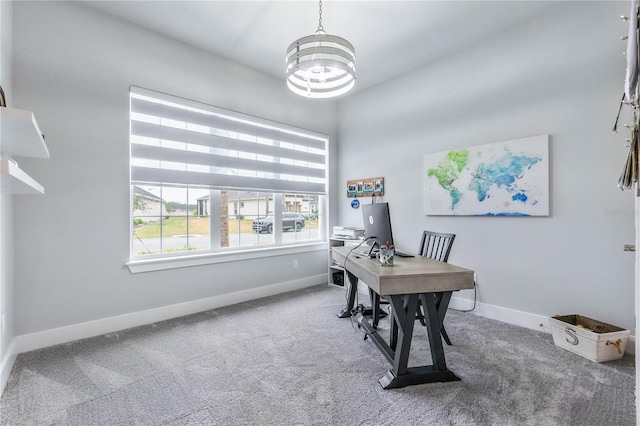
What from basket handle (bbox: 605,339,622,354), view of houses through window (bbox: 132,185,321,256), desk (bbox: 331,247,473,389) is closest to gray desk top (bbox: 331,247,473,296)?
desk (bbox: 331,247,473,389)

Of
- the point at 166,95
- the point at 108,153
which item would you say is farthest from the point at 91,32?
the point at 108,153

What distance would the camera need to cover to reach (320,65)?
187 cm

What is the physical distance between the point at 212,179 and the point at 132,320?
1.61 metres

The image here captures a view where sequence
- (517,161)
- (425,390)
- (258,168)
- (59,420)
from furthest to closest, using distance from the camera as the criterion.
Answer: (258,168) → (517,161) → (425,390) → (59,420)

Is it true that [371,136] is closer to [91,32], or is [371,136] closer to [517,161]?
[517,161]

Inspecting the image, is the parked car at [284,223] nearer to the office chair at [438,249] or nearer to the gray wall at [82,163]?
the gray wall at [82,163]

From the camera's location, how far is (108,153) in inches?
104

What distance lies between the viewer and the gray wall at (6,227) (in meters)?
1.93

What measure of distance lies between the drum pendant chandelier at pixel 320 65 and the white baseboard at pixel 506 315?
261cm

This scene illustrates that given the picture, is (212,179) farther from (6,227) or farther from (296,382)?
(296,382)

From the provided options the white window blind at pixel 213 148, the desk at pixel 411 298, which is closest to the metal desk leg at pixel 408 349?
the desk at pixel 411 298

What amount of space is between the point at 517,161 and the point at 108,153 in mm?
A: 3861

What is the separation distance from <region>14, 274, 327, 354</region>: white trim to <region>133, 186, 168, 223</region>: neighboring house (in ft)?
3.09

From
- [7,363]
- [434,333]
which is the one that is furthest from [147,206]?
[434,333]
